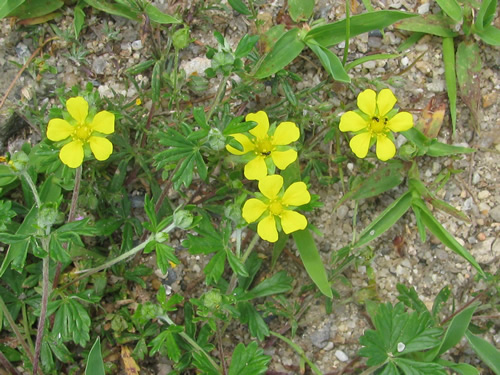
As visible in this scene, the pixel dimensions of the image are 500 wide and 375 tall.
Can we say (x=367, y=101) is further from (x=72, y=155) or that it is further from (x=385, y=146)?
(x=72, y=155)

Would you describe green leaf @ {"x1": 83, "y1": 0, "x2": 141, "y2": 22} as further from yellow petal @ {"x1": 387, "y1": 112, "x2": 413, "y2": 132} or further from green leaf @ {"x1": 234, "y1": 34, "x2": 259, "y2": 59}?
yellow petal @ {"x1": 387, "y1": 112, "x2": 413, "y2": 132}

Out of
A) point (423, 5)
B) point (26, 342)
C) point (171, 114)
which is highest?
point (423, 5)

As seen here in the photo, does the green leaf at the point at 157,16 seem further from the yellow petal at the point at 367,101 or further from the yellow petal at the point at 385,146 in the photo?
the yellow petal at the point at 385,146

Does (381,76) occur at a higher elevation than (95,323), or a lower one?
higher

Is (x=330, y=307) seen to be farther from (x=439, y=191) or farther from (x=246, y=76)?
(x=246, y=76)

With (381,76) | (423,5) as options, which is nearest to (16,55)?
(381,76)

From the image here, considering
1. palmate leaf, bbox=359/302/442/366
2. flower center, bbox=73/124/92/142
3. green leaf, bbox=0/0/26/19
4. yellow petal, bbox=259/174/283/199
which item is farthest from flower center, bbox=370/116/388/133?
green leaf, bbox=0/0/26/19
